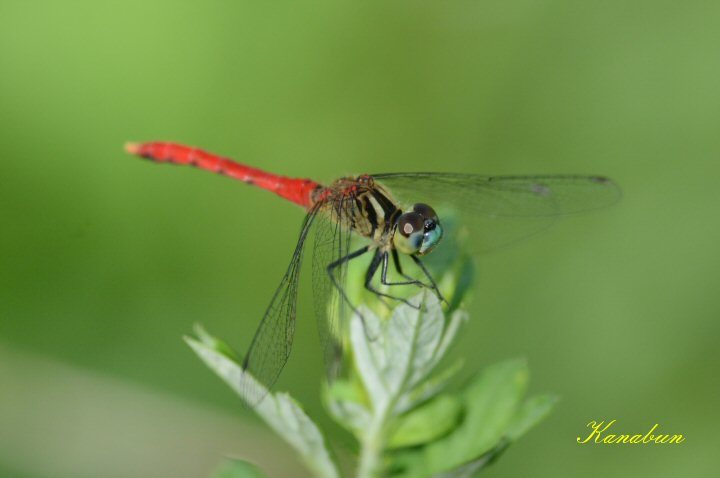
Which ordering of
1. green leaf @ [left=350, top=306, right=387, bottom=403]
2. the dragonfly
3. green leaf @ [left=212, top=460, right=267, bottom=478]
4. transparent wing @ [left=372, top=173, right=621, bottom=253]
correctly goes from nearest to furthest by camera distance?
green leaf @ [left=212, top=460, right=267, bottom=478]
green leaf @ [left=350, top=306, right=387, bottom=403]
the dragonfly
transparent wing @ [left=372, top=173, right=621, bottom=253]

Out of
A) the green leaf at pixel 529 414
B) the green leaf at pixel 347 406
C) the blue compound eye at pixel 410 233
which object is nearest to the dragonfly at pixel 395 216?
the blue compound eye at pixel 410 233

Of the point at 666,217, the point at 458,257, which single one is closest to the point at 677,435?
the point at 666,217

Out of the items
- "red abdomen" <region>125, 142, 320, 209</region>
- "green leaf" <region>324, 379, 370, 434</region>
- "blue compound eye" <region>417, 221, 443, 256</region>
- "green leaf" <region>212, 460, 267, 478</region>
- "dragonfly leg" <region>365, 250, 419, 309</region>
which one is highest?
"red abdomen" <region>125, 142, 320, 209</region>

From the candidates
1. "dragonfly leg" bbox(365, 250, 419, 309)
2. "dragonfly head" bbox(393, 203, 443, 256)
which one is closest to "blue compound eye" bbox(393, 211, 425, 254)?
"dragonfly head" bbox(393, 203, 443, 256)

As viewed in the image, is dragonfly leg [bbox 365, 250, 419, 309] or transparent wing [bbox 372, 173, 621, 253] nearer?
dragonfly leg [bbox 365, 250, 419, 309]

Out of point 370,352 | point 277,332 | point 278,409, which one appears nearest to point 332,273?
point 277,332

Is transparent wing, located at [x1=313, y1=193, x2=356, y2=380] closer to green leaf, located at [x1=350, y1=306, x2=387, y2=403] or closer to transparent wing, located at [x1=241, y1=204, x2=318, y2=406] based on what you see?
transparent wing, located at [x1=241, y1=204, x2=318, y2=406]

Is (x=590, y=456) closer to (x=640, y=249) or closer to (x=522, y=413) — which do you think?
(x=640, y=249)
